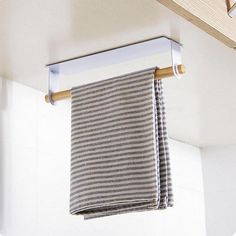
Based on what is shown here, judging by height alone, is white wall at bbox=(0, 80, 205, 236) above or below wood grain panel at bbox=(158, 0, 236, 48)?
below

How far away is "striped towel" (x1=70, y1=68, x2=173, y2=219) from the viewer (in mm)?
1226

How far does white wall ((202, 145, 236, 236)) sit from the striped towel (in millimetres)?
1119

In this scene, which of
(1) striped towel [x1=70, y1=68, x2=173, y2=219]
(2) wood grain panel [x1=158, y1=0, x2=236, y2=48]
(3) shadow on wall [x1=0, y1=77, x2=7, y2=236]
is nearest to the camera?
(2) wood grain panel [x1=158, y1=0, x2=236, y2=48]

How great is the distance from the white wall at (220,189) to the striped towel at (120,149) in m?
1.12

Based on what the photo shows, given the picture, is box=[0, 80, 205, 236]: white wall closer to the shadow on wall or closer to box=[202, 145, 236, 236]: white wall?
the shadow on wall

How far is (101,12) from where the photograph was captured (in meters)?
1.18

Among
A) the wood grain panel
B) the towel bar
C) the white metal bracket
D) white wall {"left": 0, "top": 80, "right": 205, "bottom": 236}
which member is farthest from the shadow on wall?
the wood grain panel

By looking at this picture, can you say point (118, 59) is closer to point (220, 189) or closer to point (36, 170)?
point (36, 170)

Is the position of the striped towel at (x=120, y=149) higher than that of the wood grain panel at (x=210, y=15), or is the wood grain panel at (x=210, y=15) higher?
the wood grain panel at (x=210, y=15)

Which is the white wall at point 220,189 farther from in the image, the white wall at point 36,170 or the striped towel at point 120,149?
the striped towel at point 120,149

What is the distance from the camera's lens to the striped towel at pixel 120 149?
1.23 metres

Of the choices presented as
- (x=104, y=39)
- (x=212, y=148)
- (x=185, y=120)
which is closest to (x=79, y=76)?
(x=104, y=39)

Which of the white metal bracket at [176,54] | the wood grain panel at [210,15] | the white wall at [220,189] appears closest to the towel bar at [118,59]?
the white metal bracket at [176,54]

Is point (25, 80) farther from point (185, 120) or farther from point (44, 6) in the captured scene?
point (185, 120)
